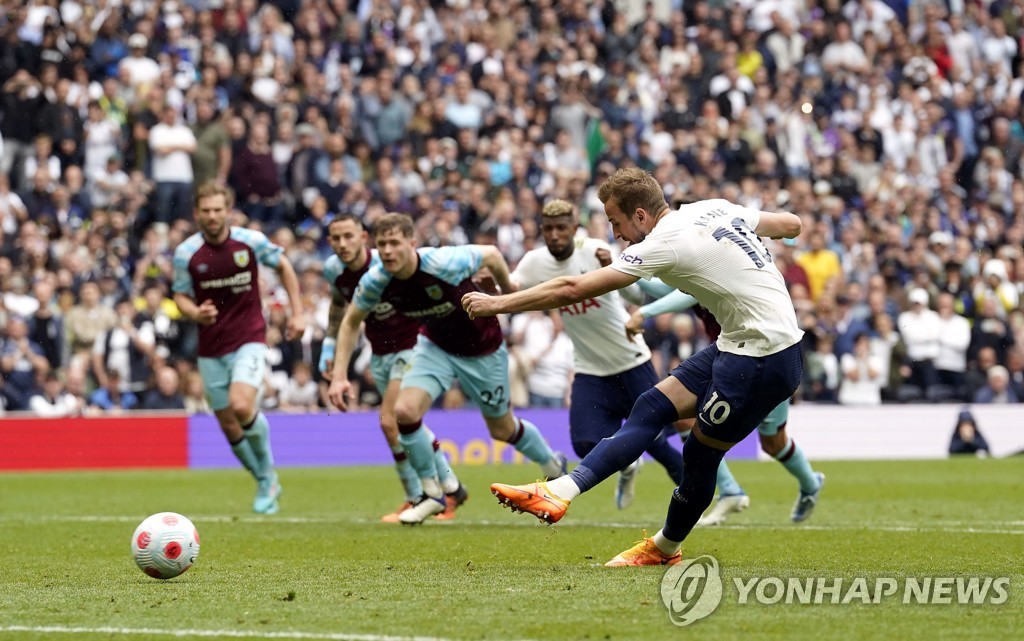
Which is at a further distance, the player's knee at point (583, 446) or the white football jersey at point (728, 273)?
the player's knee at point (583, 446)

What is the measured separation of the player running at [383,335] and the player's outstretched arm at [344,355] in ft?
2.68

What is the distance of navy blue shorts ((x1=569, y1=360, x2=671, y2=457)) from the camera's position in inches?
483

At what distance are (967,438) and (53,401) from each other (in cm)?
1288

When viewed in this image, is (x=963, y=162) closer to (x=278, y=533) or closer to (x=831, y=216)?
(x=831, y=216)

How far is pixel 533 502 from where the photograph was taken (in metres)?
8.15

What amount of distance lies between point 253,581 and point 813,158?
2018 cm

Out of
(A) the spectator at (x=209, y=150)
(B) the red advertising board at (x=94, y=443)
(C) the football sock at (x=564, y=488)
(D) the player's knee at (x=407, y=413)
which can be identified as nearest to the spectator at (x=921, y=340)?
(A) the spectator at (x=209, y=150)

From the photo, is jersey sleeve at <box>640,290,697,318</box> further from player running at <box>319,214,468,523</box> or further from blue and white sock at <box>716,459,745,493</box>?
player running at <box>319,214,468,523</box>

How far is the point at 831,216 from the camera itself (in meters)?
25.8

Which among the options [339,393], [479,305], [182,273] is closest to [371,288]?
[339,393]

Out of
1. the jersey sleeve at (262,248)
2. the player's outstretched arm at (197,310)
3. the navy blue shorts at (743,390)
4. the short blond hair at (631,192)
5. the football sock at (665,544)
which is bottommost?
the player's outstretched arm at (197,310)

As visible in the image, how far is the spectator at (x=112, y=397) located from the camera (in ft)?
69.6

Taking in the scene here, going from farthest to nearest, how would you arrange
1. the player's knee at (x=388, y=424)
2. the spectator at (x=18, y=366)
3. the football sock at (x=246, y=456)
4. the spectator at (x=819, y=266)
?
the spectator at (x=819, y=266) → the spectator at (x=18, y=366) → the football sock at (x=246, y=456) → the player's knee at (x=388, y=424)

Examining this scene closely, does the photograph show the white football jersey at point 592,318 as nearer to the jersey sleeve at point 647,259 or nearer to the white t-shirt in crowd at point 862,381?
the jersey sleeve at point 647,259
